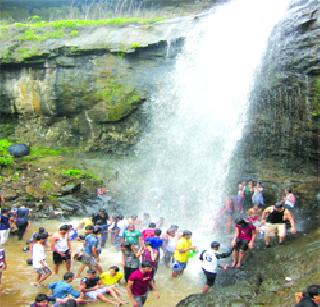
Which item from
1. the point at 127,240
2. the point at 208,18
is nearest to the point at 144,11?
the point at 208,18

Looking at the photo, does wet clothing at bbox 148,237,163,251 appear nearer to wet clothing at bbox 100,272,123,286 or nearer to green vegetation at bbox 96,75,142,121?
wet clothing at bbox 100,272,123,286

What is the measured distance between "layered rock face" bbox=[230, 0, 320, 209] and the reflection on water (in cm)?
752

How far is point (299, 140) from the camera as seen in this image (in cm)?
1825

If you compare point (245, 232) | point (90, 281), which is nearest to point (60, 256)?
point (90, 281)

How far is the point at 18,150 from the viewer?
23.0 metres

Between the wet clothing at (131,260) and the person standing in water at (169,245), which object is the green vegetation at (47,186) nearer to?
the person standing in water at (169,245)

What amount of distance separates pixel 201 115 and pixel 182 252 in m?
11.1

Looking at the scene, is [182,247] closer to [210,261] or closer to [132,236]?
[210,261]

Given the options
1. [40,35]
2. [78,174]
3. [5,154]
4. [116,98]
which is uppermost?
[40,35]

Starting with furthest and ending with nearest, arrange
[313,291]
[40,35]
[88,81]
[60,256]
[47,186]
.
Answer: [40,35], [88,81], [47,186], [60,256], [313,291]

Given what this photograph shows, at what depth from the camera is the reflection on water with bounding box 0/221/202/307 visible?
9.90m

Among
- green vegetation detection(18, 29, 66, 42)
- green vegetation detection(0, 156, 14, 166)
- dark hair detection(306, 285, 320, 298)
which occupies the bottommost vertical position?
green vegetation detection(0, 156, 14, 166)

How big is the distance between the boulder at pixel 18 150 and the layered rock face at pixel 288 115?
1054 centimetres

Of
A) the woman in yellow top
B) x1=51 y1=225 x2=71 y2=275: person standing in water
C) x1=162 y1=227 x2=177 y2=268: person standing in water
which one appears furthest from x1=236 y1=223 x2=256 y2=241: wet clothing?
x1=51 y1=225 x2=71 y2=275: person standing in water
